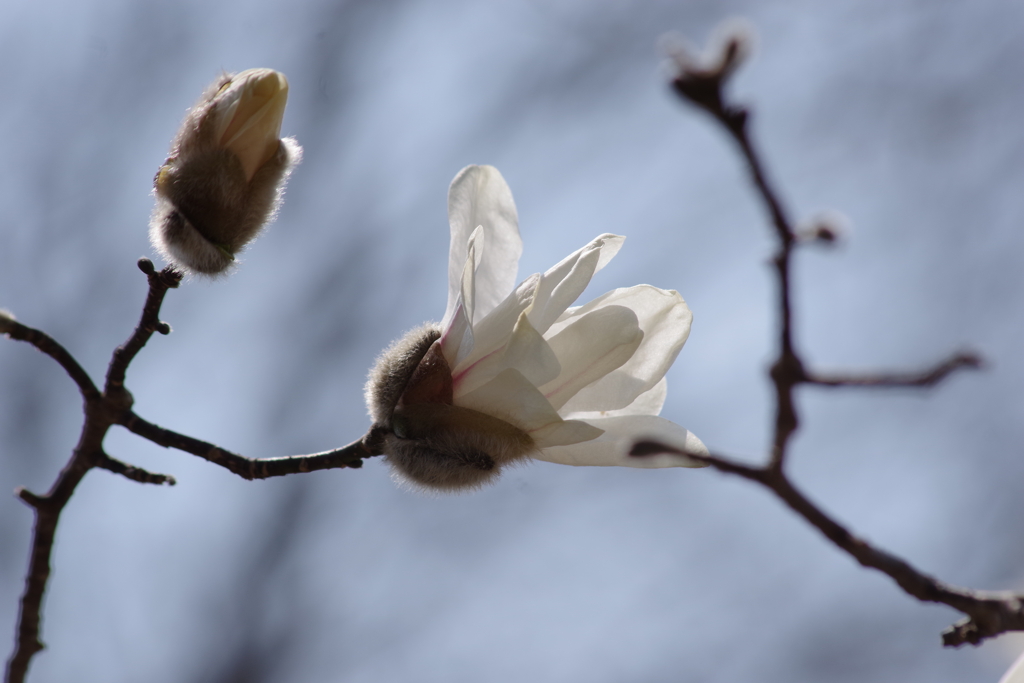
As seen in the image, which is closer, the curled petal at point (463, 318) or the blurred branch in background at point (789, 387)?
the blurred branch in background at point (789, 387)

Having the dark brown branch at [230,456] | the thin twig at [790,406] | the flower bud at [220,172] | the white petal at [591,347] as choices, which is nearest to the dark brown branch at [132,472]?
the dark brown branch at [230,456]

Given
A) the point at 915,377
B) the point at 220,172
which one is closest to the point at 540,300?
the point at 220,172

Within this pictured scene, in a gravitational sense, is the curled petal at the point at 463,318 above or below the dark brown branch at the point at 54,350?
above

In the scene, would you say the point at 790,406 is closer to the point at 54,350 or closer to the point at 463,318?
the point at 463,318

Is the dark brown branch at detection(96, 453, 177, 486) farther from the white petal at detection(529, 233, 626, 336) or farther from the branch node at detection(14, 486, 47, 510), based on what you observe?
the white petal at detection(529, 233, 626, 336)

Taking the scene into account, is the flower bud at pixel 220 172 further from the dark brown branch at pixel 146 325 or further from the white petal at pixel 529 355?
the white petal at pixel 529 355
